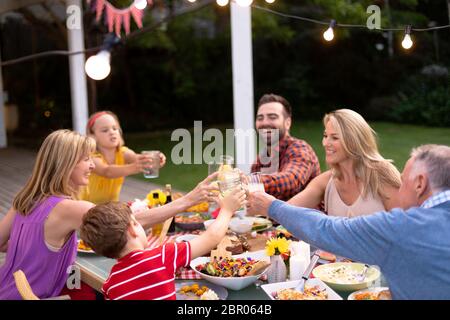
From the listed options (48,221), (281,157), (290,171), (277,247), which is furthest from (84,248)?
(281,157)

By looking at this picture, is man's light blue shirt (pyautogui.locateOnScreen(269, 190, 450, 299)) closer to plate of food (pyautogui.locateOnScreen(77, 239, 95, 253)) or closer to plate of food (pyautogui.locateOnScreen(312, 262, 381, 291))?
plate of food (pyautogui.locateOnScreen(312, 262, 381, 291))

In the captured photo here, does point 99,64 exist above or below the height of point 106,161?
above

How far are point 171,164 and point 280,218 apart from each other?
9.13 m

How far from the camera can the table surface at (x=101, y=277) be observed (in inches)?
78.9

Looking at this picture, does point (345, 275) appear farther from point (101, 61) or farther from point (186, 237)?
point (101, 61)

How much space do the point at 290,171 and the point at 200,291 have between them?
1521 millimetres

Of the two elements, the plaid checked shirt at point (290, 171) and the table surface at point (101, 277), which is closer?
the table surface at point (101, 277)

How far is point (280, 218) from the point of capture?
1.95 meters

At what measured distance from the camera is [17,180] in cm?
890

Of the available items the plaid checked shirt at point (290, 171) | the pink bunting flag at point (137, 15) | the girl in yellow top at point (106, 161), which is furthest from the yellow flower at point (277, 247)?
the pink bunting flag at point (137, 15)

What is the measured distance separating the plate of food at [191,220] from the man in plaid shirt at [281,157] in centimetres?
44

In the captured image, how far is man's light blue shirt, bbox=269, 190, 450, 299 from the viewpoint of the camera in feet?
5.07

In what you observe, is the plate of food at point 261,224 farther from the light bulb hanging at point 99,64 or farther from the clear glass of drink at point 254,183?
the light bulb hanging at point 99,64
